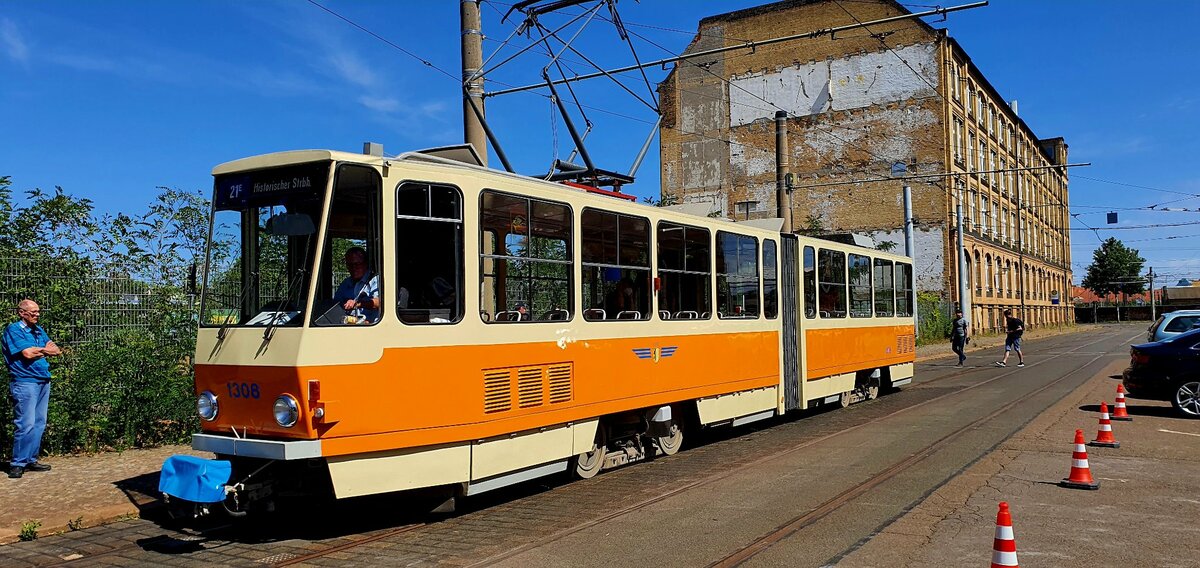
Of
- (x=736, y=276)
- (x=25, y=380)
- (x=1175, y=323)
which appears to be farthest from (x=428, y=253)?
(x=1175, y=323)

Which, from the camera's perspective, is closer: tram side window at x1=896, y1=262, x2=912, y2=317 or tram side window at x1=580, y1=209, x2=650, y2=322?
tram side window at x1=580, y1=209, x2=650, y2=322

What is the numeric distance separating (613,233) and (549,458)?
7.92ft

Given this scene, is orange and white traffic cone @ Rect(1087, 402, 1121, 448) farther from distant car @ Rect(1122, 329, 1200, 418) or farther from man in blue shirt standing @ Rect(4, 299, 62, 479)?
man in blue shirt standing @ Rect(4, 299, 62, 479)

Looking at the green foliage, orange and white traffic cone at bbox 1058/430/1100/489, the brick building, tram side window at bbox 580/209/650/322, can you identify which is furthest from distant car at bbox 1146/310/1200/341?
the green foliage

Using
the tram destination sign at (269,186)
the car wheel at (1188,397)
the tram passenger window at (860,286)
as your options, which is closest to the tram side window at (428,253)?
the tram destination sign at (269,186)

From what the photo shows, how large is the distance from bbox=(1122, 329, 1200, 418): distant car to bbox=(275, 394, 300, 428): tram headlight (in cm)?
1272

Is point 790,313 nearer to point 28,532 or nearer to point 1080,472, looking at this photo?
point 1080,472

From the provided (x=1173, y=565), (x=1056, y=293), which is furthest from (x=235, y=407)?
(x=1056, y=293)

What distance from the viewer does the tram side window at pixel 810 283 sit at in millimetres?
13280

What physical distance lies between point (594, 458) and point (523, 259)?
8.06ft

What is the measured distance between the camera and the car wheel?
13.3 metres

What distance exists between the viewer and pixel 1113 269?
3868 inches

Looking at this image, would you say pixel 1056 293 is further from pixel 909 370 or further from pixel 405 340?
pixel 405 340

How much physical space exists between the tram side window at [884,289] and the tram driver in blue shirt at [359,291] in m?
11.5
